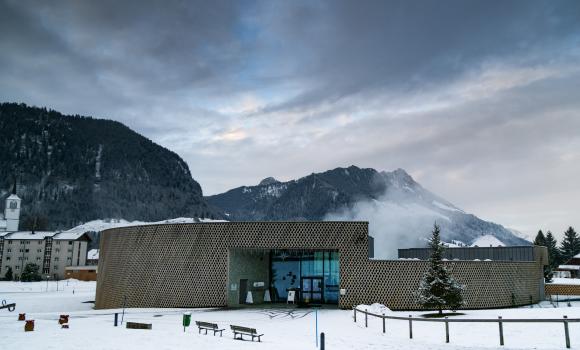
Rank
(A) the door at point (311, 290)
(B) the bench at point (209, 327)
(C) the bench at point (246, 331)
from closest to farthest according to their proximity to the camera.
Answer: (C) the bench at point (246, 331)
(B) the bench at point (209, 327)
(A) the door at point (311, 290)

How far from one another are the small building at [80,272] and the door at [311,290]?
95073mm

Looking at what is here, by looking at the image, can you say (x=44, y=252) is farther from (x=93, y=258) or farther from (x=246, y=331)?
(x=246, y=331)

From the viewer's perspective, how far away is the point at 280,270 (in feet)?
141

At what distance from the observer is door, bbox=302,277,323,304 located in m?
40.9

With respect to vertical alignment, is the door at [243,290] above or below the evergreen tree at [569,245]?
below

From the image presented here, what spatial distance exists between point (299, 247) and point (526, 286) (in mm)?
19336

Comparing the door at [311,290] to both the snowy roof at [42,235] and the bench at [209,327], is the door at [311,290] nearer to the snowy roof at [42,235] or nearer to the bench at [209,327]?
the bench at [209,327]

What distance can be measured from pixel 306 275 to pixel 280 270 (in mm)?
2577

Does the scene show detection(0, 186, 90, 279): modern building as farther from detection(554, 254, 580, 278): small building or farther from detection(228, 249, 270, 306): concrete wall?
detection(554, 254, 580, 278): small building

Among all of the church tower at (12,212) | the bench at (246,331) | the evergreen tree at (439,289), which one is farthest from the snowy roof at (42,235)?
the bench at (246,331)

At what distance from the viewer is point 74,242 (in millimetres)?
135625

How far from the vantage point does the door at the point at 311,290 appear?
40875mm

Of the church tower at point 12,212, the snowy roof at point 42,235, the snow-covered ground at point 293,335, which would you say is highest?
the church tower at point 12,212

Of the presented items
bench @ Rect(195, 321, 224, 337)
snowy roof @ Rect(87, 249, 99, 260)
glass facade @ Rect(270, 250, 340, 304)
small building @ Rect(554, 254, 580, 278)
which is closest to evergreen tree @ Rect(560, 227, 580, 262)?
small building @ Rect(554, 254, 580, 278)
